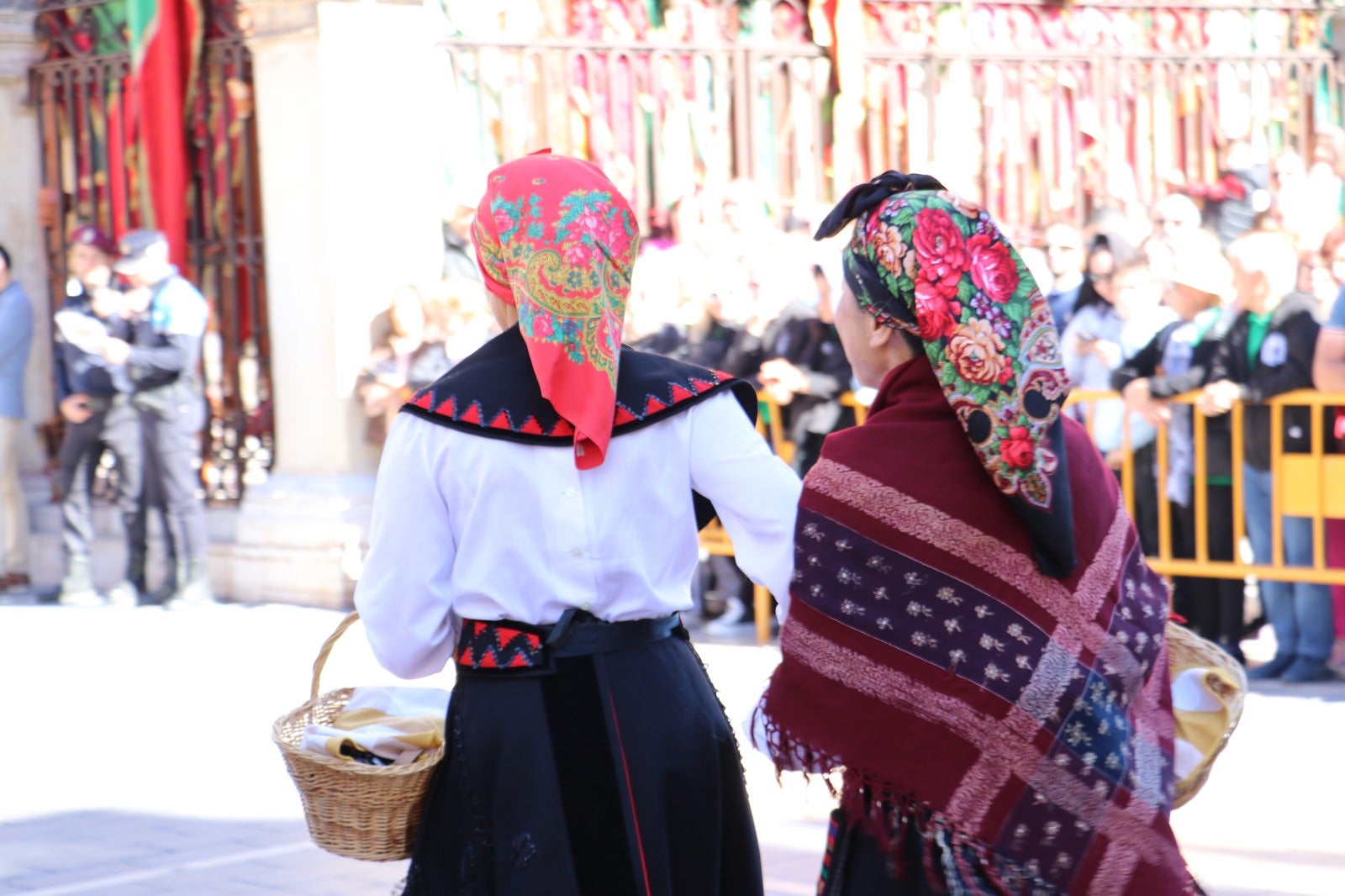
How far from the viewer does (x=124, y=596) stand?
35.7ft

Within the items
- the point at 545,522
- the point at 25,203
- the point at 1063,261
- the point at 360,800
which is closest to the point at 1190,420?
the point at 1063,261

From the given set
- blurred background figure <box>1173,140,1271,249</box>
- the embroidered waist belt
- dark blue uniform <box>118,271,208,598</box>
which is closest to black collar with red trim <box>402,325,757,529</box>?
the embroidered waist belt

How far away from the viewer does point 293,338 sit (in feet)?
35.1

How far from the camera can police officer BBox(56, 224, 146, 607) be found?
1045 centimetres

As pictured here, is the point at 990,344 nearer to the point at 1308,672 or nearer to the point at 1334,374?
the point at 1334,374

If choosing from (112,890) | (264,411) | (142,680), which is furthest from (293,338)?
(112,890)

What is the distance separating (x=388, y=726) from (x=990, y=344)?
1.26 metres

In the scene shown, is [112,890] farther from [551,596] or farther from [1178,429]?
[1178,429]

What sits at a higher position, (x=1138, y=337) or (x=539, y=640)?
(x=539, y=640)

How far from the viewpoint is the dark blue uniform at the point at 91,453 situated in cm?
1045

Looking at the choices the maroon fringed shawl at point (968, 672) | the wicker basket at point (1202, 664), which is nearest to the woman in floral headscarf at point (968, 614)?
the maroon fringed shawl at point (968, 672)

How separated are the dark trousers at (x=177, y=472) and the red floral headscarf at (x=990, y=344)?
328 inches

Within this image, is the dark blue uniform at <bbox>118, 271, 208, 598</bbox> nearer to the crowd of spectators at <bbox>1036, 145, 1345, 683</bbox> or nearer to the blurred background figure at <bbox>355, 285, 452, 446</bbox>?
the blurred background figure at <bbox>355, 285, 452, 446</bbox>

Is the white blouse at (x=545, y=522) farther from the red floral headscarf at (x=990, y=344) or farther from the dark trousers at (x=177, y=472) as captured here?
the dark trousers at (x=177, y=472)
